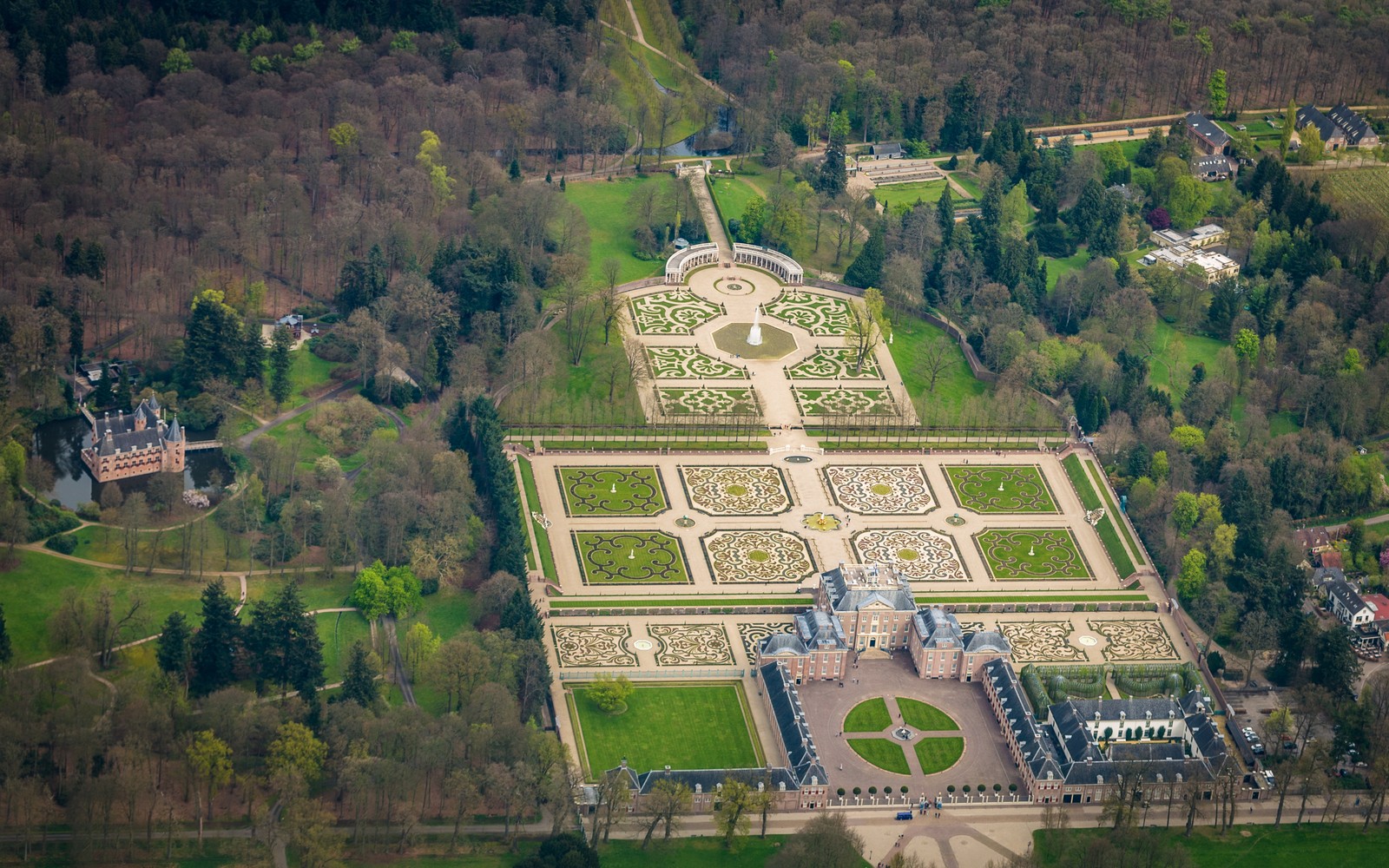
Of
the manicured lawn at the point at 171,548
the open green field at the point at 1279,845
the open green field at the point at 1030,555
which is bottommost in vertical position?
the open green field at the point at 1030,555

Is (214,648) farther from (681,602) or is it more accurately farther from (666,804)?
(681,602)

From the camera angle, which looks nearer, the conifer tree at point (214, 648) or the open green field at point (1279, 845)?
the open green field at point (1279, 845)

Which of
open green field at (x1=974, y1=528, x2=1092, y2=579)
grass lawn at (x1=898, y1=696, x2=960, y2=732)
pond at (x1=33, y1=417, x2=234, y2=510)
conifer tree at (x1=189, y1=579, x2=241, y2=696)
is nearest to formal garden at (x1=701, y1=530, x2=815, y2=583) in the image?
open green field at (x1=974, y1=528, x2=1092, y2=579)

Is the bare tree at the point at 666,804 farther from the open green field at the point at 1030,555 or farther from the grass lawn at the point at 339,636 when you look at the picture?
the open green field at the point at 1030,555

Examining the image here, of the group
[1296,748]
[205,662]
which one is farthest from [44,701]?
[1296,748]

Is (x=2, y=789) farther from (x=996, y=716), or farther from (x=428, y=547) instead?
(x=996, y=716)

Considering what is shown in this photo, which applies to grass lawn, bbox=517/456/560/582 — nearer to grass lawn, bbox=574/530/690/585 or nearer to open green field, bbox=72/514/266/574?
grass lawn, bbox=574/530/690/585

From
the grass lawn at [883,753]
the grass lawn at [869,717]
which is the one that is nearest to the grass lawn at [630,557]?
the grass lawn at [869,717]

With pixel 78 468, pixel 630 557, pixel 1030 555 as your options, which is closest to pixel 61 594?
pixel 78 468
